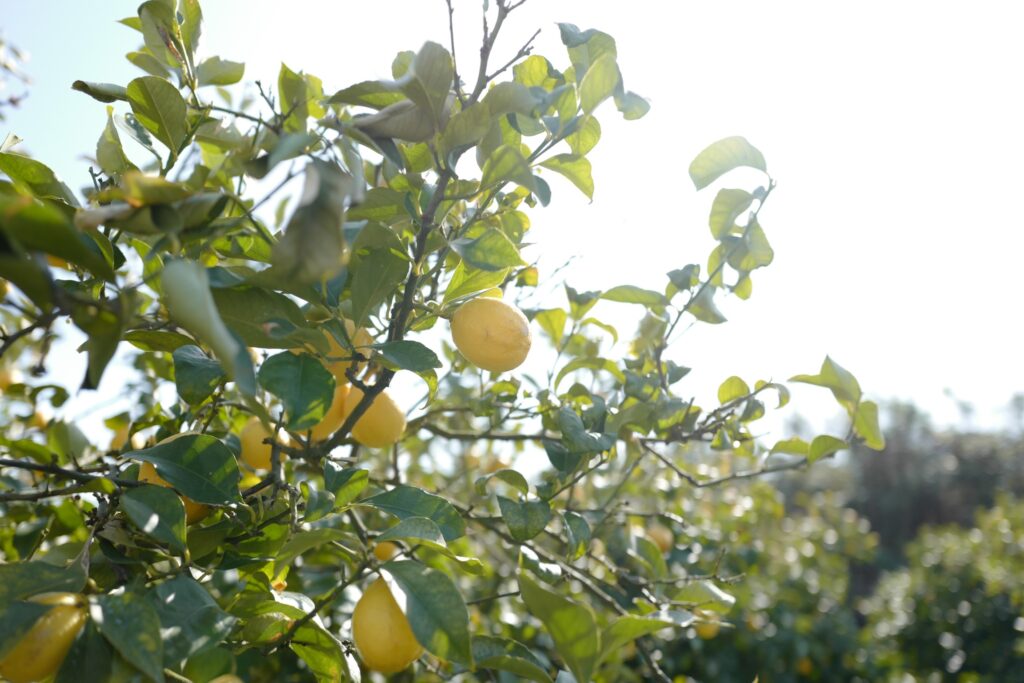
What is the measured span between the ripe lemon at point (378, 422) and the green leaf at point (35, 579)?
0.32 meters

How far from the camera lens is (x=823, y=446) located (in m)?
1.02

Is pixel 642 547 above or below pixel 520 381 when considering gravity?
below

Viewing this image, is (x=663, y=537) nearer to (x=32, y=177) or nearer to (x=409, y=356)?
(x=409, y=356)

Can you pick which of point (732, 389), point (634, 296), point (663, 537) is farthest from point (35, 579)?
point (663, 537)

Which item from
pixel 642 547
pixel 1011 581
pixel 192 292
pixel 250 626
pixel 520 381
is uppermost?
pixel 1011 581

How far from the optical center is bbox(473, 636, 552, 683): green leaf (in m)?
0.69

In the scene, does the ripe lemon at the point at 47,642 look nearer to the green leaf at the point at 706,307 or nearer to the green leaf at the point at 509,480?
the green leaf at the point at 509,480

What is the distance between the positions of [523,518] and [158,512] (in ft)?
1.16

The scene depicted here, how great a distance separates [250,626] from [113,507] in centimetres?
17

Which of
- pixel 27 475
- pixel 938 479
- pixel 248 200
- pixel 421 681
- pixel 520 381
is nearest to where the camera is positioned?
pixel 248 200

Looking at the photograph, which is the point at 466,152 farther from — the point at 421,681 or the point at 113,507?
the point at 421,681

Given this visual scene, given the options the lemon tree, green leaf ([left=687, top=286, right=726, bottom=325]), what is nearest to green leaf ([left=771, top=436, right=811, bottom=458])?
the lemon tree

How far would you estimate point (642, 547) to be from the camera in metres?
1.21

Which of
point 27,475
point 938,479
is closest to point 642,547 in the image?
point 27,475
